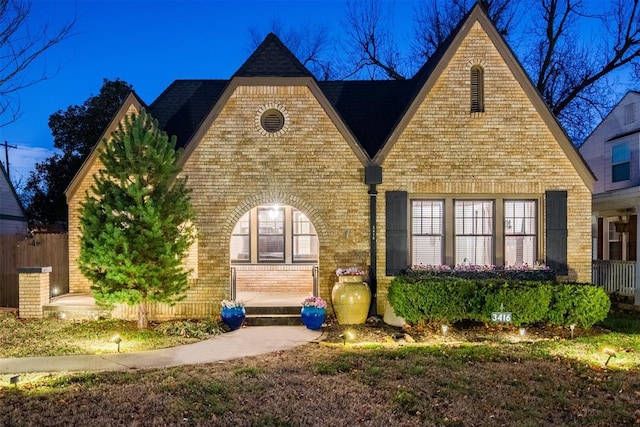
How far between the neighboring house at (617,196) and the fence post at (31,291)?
15.6 m

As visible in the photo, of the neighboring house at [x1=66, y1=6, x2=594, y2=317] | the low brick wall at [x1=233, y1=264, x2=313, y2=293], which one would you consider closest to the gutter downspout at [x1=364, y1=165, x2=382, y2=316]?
the neighboring house at [x1=66, y1=6, x2=594, y2=317]

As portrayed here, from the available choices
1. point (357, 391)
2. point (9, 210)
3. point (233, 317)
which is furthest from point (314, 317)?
point (9, 210)

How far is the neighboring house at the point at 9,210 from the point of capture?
716 inches

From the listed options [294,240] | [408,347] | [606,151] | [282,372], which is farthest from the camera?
[606,151]

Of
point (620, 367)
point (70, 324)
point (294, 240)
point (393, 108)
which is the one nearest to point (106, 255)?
point (70, 324)

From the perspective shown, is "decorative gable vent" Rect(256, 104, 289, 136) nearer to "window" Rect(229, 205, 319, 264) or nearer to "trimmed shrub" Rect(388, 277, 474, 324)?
"window" Rect(229, 205, 319, 264)

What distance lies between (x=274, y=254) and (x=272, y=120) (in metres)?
4.43

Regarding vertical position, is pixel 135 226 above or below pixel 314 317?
above

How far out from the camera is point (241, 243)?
13977 millimetres

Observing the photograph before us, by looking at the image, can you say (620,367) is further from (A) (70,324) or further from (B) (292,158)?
(A) (70,324)

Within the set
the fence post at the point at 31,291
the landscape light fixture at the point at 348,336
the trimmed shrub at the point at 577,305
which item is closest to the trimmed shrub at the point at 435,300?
the landscape light fixture at the point at 348,336

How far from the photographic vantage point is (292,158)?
11.1 m

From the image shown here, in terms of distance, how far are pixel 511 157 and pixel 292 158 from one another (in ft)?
17.1

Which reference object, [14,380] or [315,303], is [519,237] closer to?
[315,303]
